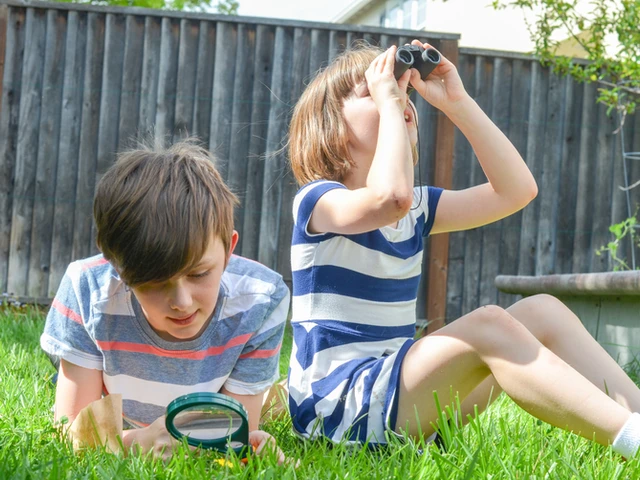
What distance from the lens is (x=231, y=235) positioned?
207cm

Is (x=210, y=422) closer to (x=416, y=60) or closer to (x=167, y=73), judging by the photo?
(x=416, y=60)

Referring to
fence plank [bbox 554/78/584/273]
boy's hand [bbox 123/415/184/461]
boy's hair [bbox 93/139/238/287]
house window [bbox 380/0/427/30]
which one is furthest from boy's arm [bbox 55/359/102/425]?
house window [bbox 380/0/427/30]

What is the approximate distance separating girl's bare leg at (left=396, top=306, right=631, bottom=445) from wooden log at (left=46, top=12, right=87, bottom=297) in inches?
152

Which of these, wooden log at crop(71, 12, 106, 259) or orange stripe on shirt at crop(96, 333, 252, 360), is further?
wooden log at crop(71, 12, 106, 259)

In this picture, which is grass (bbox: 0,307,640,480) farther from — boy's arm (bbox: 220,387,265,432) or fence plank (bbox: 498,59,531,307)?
fence plank (bbox: 498,59,531,307)

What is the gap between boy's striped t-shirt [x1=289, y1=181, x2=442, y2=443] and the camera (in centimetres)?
205

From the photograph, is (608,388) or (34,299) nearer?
(608,388)

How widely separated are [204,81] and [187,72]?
0.41ft

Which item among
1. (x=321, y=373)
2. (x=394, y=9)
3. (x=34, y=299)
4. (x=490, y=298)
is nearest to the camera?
(x=321, y=373)

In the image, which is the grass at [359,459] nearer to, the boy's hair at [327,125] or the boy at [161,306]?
the boy at [161,306]

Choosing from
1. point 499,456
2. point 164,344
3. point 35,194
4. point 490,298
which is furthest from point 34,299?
point 499,456

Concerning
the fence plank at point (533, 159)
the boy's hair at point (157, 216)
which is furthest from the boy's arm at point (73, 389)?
the fence plank at point (533, 159)

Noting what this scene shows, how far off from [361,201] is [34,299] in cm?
382

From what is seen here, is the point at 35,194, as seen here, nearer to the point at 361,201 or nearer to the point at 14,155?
the point at 14,155
